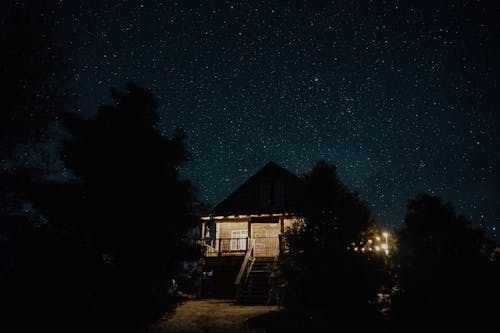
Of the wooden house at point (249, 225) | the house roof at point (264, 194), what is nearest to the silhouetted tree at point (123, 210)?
the wooden house at point (249, 225)

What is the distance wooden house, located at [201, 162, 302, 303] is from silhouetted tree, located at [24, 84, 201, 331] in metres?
8.75

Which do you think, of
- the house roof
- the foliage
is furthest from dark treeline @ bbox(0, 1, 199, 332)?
the house roof

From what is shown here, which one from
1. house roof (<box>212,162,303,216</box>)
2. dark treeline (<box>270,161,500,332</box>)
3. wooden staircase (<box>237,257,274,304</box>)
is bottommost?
wooden staircase (<box>237,257,274,304</box>)

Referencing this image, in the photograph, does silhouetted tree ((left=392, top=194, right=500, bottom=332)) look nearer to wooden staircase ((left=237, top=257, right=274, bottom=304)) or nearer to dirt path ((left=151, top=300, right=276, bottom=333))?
dirt path ((left=151, top=300, right=276, bottom=333))

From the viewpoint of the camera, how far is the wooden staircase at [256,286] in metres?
15.5

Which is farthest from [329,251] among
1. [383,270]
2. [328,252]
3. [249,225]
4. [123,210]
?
[249,225]

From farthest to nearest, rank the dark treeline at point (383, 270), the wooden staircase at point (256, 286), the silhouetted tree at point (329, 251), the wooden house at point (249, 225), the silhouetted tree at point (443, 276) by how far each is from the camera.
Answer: the wooden house at point (249, 225), the wooden staircase at point (256, 286), the silhouetted tree at point (329, 251), the dark treeline at point (383, 270), the silhouetted tree at point (443, 276)

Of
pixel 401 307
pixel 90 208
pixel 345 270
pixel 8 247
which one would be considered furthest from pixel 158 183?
pixel 401 307

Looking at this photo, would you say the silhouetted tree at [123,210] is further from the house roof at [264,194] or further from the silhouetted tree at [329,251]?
the house roof at [264,194]

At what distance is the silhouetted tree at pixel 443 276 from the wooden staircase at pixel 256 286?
9.15 metres

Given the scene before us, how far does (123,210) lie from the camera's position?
9.87 m

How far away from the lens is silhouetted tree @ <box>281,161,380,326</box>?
1086 centimetres

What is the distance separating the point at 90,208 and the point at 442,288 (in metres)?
9.31

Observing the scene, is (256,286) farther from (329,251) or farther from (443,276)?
(443,276)
